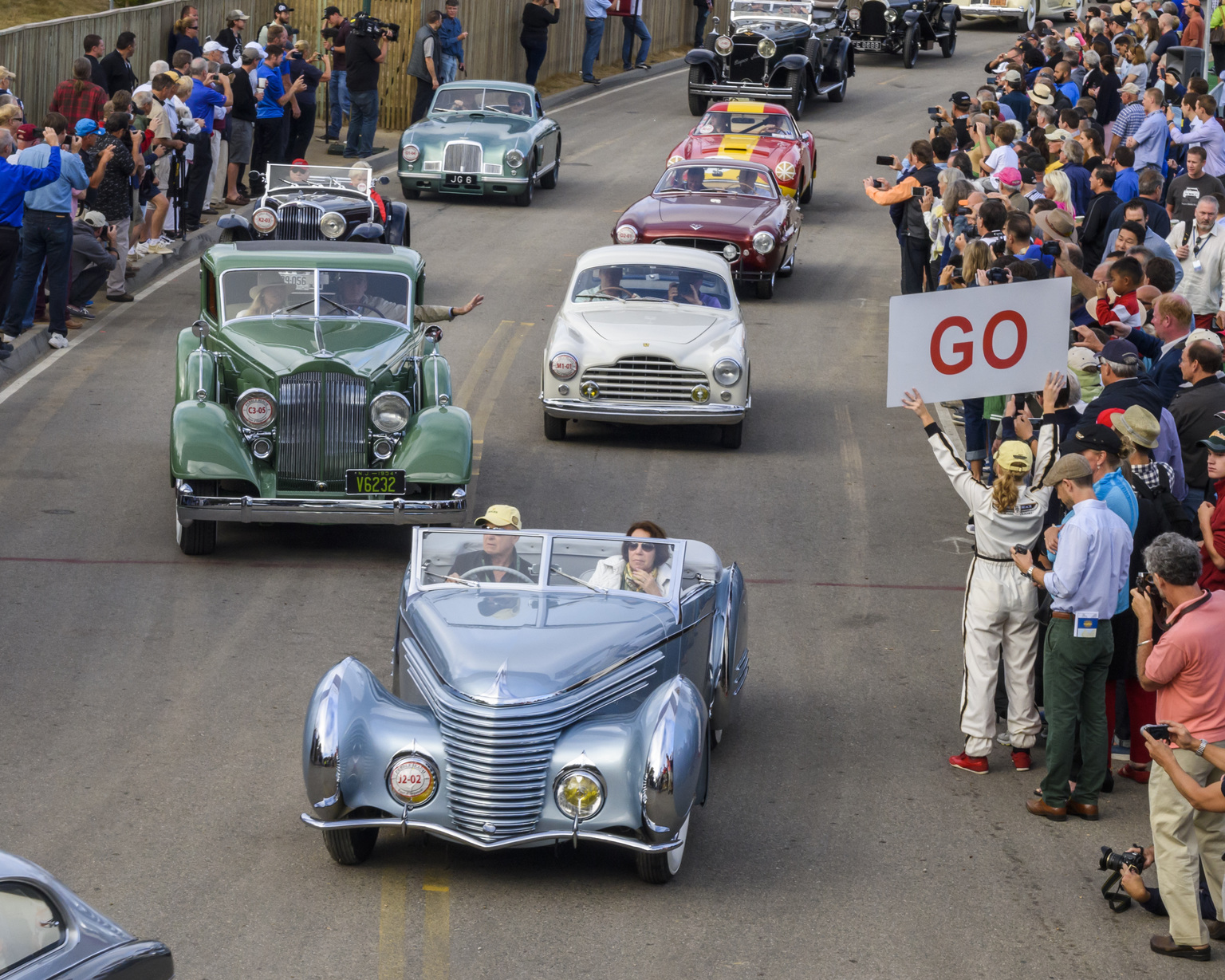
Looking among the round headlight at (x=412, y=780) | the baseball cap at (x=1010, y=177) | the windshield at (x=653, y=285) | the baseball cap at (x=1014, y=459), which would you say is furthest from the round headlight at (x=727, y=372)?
the round headlight at (x=412, y=780)

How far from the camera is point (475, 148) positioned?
2370cm

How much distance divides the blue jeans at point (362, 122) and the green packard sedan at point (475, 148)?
1.45 m

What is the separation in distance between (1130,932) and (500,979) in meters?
2.70

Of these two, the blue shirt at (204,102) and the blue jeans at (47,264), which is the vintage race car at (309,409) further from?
the blue shirt at (204,102)

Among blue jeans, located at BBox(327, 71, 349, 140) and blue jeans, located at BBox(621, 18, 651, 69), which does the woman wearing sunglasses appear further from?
blue jeans, located at BBox(621, 18, 651, 69)

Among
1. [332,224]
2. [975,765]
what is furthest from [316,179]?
[975,765]

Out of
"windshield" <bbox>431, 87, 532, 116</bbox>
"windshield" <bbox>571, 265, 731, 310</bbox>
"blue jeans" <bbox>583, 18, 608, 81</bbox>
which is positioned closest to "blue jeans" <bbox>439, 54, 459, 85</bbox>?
"windshield" <bbox>431, 87, 532, 116</bbox>

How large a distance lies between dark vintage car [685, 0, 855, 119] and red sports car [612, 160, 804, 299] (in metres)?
10.2

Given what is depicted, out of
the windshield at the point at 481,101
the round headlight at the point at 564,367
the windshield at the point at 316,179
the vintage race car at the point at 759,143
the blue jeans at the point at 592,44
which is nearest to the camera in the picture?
the round headlight at the point at 564,367

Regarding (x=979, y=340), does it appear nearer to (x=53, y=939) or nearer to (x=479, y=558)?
(x=479, y=558)

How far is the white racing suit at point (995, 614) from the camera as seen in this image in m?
8.38

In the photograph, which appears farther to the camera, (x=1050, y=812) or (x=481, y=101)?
(x=481, y=101)

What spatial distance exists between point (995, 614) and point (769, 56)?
77.8ft

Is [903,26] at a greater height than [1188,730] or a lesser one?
greater
